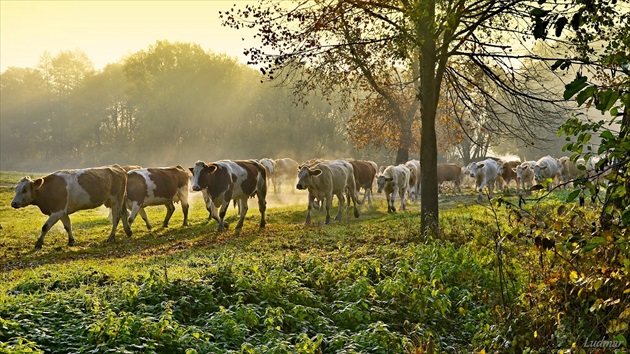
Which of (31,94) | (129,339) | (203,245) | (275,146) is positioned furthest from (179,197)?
(31,94)

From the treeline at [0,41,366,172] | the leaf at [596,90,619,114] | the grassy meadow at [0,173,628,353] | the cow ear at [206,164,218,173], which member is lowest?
the grassy meadow at [0,173,628,353]

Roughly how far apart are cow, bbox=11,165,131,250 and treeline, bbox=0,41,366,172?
146 ft

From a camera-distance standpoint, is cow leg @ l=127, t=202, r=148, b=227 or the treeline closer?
cow leg @ l=127, t=202, r=148, b=227

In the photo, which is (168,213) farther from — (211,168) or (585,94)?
(585,94)

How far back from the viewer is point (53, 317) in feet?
26.0

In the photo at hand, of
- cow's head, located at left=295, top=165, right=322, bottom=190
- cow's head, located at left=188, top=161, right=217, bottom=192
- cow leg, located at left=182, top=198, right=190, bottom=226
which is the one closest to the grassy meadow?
cow's head, located at left=188, top=161, right=217, bottom=192

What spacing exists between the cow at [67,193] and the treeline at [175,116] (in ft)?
146

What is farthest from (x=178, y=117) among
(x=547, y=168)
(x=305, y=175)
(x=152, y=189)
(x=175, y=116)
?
(x=305, y=175)

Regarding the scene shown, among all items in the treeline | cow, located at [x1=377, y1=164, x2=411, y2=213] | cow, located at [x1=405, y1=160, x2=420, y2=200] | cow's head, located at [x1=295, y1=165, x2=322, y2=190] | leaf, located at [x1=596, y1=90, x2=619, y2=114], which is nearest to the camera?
leaf, located at [x1=596, y1=90, x2=619, y2=114]

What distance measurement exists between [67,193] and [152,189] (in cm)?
405

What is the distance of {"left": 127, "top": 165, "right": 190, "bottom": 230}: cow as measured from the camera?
2233 centimetres

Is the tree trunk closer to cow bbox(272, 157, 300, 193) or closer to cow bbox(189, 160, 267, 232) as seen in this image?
cow bbox(189, 160, 267, 232)

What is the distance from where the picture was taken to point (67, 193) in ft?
63.2

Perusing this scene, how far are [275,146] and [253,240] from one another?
56831mm
